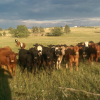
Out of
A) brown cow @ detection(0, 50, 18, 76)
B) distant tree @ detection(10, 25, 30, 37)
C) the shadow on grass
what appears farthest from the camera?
distant tree @ detection(10, 25, 30, 37)

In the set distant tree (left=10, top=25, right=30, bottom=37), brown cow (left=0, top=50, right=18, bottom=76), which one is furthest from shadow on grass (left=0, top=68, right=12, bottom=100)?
distant tree (left=10, top=25, right=30, bottom=37)

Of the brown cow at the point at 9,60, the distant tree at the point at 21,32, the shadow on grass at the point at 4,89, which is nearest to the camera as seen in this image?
the shadow on grass at the point at 4,89

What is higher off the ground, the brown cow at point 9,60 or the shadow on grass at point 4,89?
the brown cow at point 9,60

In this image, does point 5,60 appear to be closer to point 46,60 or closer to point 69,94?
point 46,60

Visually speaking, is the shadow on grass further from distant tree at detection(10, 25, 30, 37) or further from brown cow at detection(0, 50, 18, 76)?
distant tree at detection(10, 25, 30, 37)

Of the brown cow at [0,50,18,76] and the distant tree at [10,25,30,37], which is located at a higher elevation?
the distant tree at [10,25,30,37]

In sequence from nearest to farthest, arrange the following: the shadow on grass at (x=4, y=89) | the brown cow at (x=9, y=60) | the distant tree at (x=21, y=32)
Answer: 1. the shadow on grass at (x=4, y=89)
2. the brown cow at (x=9, y=60)
3. the distant tree at (x=21, y=32)

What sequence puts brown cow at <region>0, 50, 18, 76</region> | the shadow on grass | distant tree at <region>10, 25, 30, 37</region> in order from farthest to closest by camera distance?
distant tree at <region>10, 25, 30, 37</region>
brown cow at <region>0, 50, 18, 76</region>
the shadow on grass

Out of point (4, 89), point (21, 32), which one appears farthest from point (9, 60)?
point (21, 32)

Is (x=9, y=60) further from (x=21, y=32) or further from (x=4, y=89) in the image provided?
(x=21, y=32)

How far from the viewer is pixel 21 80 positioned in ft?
17.2

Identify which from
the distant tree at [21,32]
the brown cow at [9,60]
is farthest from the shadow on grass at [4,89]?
A: the distant tree at [21,32]

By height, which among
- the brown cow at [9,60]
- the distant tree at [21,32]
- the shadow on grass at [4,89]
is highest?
the distant tree at [21,32]

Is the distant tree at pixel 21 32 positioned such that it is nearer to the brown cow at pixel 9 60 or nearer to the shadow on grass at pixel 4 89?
the brown cow at pixel 9 60
